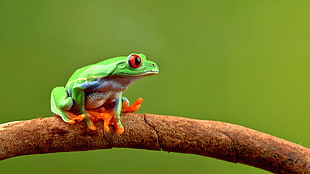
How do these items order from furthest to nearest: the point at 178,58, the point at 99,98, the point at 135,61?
the point at 178,58, the point at 99,98, the point at 135,61

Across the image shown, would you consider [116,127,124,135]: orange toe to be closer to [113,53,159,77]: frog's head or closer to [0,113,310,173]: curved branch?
[0,113,310,173]: curved branch

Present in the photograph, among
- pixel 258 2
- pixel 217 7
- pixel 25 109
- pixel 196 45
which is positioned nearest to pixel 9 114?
pixel 25 109

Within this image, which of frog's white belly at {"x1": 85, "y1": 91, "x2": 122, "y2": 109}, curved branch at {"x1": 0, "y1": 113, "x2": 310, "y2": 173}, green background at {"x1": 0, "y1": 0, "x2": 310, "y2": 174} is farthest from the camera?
green background at {"x1": 0, "y1": 0, "x2": 310, "y2": 174}

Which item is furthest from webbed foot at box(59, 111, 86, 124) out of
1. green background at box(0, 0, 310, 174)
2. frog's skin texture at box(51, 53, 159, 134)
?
green background at box(0, 0, 310, 174)

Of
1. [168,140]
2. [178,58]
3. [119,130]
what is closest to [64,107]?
[119,130]

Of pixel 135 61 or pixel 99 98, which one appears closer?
pixel 135 61

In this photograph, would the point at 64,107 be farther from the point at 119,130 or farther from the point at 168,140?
the point at 168,140

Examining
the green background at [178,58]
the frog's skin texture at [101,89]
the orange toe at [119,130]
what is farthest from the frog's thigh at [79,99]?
the green background at [178,58]

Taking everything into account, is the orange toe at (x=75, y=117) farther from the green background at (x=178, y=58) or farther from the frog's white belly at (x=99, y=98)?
the green background at (x=178, y=58)
